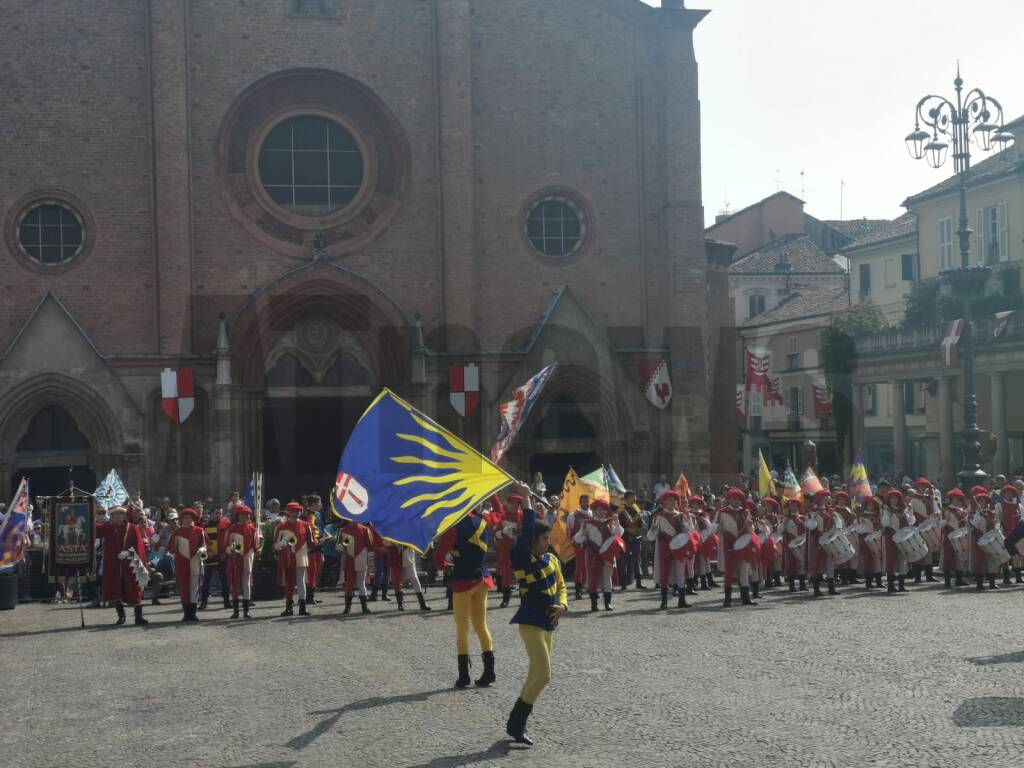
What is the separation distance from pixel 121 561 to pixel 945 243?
4144 centimetres

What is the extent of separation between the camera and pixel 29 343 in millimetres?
28141

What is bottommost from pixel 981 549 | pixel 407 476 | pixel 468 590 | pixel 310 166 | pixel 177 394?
pixel 981 549

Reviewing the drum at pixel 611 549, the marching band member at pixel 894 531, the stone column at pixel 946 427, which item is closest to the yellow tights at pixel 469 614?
the drum at pixel 611 549

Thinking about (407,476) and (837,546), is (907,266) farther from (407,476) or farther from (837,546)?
(407,476)

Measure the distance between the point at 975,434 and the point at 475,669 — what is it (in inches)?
620

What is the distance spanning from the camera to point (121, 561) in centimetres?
1870

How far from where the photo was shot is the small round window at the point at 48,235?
28812 millimetres

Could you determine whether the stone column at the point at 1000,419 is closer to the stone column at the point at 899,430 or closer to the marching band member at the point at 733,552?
the stone column at the point at 899,430

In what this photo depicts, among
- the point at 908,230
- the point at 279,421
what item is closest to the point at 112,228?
the point at 279,421

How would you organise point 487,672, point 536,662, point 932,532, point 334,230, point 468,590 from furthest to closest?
point 334,230 < point 932,532 < point 468,590 < point 487,672 < point 536,662

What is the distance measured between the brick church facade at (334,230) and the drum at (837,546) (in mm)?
10195

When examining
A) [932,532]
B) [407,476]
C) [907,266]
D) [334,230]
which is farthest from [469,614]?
[907,266]

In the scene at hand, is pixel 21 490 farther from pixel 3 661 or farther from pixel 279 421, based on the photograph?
pixel 279 421

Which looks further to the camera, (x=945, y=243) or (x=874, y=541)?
(x=945, y=243)
